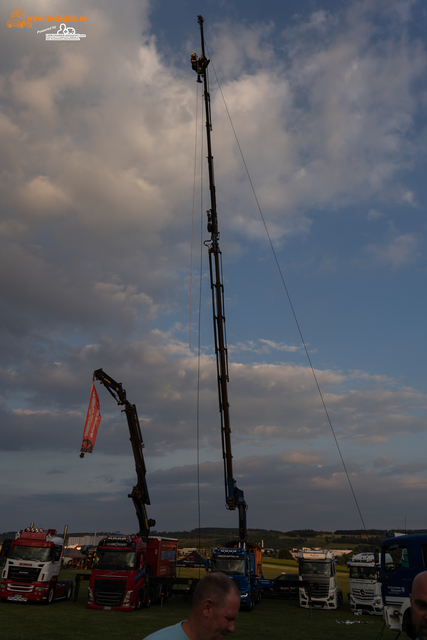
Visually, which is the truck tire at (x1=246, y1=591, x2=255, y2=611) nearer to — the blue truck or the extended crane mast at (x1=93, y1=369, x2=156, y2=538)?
the blue truck

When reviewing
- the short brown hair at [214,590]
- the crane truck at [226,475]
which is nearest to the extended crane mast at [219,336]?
the crane truck at [226,475]

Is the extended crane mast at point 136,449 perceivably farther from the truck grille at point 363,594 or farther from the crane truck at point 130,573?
the truck grille at point 363,594

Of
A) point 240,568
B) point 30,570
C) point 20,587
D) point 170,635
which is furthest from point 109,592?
point 170,635

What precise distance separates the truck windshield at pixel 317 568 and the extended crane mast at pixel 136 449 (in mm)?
9523

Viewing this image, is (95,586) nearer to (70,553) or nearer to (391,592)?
(391,592)

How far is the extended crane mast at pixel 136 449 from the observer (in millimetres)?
30328

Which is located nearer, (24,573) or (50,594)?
(24,573)

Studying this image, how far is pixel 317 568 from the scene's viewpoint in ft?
90.9

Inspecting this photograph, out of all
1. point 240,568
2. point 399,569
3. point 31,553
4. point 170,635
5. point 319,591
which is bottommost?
point 319,591

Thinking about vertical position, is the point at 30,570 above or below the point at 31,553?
below

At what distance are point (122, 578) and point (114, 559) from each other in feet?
3.00

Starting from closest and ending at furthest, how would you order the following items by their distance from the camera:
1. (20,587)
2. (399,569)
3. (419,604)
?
(419,604) < (399,569) < (20,587)

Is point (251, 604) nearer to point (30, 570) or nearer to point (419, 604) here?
point (30, 570)

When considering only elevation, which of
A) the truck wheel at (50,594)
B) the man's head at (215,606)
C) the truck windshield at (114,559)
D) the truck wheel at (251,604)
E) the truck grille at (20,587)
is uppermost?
the man's head at (215,606)
